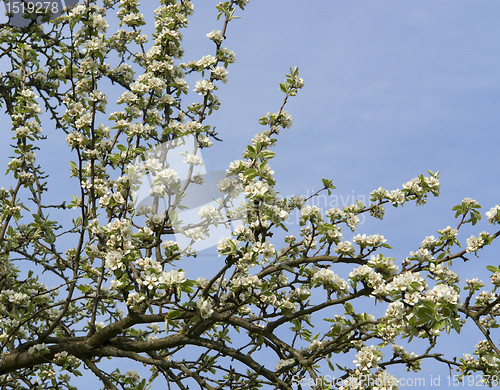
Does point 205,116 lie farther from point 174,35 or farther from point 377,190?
point 377,190

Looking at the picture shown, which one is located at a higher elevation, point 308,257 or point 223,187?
point 223,187

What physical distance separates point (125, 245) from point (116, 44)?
4.71 m

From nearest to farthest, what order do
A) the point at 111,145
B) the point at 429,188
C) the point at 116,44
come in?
the point at 429,188, the point at 111,145, the point at 116,44

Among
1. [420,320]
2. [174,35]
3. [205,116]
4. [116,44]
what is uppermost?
[116,44]

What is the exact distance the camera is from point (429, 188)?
5398mm

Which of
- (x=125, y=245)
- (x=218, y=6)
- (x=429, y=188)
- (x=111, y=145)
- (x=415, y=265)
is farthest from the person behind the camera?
(x=218, y=6)

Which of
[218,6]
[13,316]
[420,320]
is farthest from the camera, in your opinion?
[218,6]

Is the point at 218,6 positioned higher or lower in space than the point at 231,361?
higher

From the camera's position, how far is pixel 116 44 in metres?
8.13

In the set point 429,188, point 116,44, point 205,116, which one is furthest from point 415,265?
point 116,44

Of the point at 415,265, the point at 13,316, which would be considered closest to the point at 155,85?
the point at 13,316

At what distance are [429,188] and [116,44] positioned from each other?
5.60m

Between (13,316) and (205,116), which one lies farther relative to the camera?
(205,116)

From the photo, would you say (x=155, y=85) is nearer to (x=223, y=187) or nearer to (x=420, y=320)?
(x=223, y=187)
